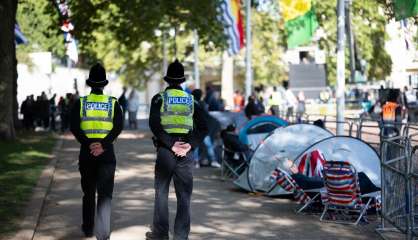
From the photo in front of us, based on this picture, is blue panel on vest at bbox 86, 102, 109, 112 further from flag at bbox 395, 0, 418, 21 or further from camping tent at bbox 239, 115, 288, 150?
camping tent at bbox 239, 115, 288, 150

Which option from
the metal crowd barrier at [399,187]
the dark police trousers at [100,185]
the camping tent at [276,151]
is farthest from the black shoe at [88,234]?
the camping tent at [276,151]

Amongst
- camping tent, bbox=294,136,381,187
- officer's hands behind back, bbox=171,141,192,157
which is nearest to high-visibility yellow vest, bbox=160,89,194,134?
officer's hands behind back, bbox=171,141,192,157

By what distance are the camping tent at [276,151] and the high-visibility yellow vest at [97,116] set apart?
5.48 m

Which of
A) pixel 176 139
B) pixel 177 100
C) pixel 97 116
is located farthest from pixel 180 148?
pixel 97 116

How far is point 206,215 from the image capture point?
12.9 metres

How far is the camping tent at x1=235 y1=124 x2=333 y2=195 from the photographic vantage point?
15523mm

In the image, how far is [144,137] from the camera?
113 feet

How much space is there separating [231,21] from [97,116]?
21061mm

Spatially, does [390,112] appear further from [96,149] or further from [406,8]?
[96,149]

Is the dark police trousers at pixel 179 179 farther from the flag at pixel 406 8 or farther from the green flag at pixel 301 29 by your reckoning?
the green flag at pixel 301 29

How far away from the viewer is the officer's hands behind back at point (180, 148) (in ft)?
31.9

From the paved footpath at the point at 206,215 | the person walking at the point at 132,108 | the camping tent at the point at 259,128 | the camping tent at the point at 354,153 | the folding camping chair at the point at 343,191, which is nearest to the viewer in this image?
the paved footpath at the point at 206,215

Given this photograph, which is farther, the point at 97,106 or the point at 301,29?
the point at 301,29

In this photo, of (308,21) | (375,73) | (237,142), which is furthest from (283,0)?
(375,73)
